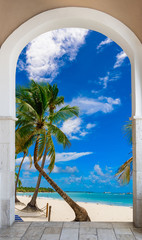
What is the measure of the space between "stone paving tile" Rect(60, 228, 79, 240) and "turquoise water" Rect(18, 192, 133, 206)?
86.7 feet

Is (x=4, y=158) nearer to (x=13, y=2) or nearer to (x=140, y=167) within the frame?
(x=140, y=167)

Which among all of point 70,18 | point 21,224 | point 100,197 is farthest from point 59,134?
point 100,197

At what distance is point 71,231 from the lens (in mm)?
3727

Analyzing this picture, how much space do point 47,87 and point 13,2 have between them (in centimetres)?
838

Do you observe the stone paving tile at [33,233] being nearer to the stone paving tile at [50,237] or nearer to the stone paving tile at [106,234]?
the stone paving tile at [50,237]

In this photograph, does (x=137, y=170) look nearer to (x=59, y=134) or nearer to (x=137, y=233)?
(x=137, y=233)

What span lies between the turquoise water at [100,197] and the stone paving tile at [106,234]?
2648 centimetres

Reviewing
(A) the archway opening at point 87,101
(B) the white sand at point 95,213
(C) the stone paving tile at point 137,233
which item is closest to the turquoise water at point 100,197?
(A) the archway opening at point 87,101

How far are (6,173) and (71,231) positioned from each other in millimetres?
1214

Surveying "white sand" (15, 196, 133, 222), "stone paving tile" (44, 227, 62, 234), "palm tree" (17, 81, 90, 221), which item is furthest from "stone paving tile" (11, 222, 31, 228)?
"white sand" (15, 196, 133, 222)

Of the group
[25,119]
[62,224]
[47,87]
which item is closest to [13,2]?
[62,224]

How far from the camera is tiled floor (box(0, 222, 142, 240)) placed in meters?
3.49

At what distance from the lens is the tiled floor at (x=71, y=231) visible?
3.49 metres

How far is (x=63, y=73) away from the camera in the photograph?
33281mm
